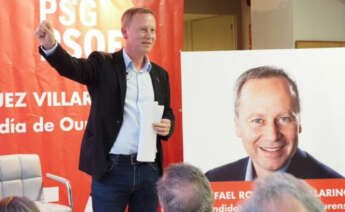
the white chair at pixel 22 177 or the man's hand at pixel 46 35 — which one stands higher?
the man's hand at pixel 46 35

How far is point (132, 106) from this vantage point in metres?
2.88

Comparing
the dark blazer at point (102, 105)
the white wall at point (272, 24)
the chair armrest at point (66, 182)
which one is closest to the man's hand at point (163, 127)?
the dark blazer at point (102, 105)

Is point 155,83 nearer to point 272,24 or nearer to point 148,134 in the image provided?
point 148,134

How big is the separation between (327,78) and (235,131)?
2.30ft

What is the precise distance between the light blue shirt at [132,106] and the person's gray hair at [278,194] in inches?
62.0

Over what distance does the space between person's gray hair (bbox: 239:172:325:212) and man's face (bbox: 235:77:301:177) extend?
6.41 ft

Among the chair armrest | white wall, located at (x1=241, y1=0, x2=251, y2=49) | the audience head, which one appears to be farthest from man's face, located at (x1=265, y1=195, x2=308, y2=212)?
white wall, located at (x1=241, y1=0, x2=251, y2=49)

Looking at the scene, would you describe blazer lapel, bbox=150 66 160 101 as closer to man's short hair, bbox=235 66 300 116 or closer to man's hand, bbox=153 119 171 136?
man's hand, bbox=153 119 171 136

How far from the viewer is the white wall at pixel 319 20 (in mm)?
5492

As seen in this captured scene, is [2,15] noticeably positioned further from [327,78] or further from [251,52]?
[327,78]

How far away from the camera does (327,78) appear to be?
347 cm

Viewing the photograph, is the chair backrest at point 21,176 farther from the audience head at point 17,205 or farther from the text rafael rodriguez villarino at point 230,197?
the audience head at point 17,205

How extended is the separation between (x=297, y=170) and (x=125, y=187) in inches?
46.4

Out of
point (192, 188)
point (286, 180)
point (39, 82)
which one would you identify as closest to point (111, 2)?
point (39, 82)
